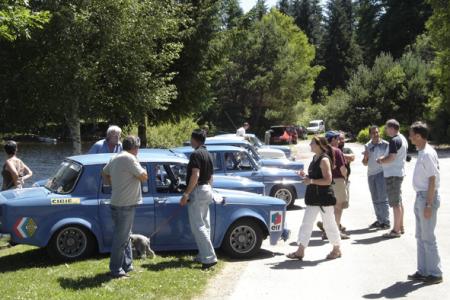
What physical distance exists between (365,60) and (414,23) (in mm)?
18963

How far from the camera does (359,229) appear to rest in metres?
11.2

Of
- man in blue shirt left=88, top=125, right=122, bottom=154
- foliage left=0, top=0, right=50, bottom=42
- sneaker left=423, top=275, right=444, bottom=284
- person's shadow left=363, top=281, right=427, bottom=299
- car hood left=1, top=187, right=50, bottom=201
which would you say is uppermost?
foliage left=0, top=0, right=50, bottom=42

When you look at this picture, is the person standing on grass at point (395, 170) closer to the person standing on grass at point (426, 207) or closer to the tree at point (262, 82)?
the person standing on grass at point (426, 207)

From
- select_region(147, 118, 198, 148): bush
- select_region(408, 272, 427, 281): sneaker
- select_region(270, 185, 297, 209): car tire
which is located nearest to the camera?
select_region(408, 272, 427, 281): sneaker

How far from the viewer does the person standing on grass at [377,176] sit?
11.0 metres

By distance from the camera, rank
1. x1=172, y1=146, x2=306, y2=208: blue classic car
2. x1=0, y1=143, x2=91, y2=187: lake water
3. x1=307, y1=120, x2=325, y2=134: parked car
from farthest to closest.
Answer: x1=307, y1=120, x2=325, y2=134: parked car → x1=0, y1=143, x2=91, y2=187: lake water → x1=172, y1=146, x2=306, y2=208: blue classic car

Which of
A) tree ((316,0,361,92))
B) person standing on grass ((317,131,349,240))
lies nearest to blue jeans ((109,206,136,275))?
person standing on grass ((317,131,349,240))

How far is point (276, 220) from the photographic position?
Answer: 897cm

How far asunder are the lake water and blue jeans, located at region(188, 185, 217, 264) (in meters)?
14.4

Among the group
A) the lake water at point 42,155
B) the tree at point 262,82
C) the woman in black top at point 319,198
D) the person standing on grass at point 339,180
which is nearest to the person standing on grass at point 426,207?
the woman in black top at point 319,198

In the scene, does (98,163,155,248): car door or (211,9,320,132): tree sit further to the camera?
(211,9,320,132): tree

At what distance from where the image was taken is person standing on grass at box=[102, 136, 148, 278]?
7.32 meters

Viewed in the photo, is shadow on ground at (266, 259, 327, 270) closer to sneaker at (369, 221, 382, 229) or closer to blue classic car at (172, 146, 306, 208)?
sneaker at (369, 221, 382, 229)

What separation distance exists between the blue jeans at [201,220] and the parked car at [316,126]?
57046 mm
